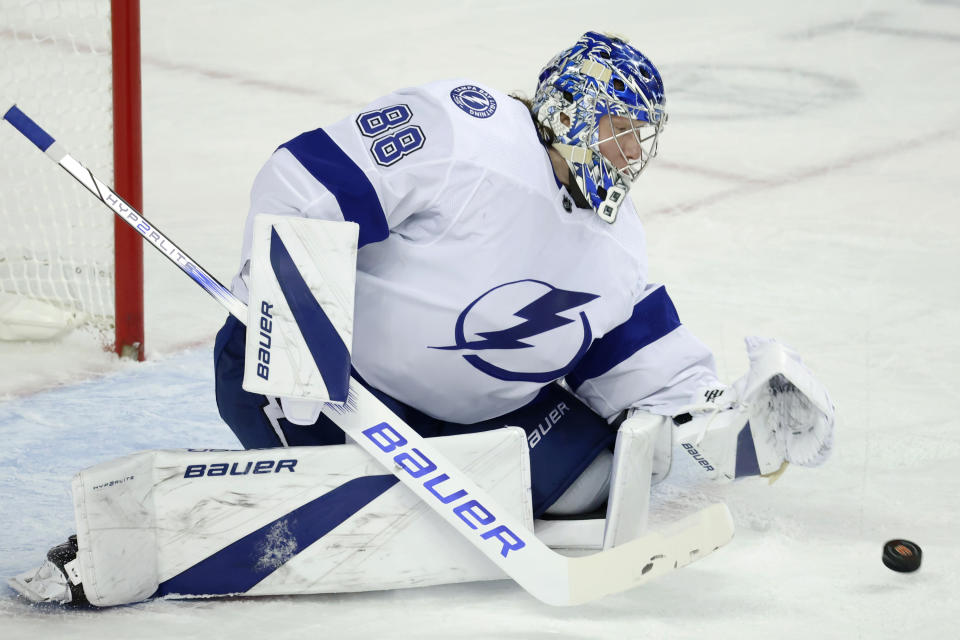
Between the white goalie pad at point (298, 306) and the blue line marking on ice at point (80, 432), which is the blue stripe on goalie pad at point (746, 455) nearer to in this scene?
the white goalie pad at point (298, 306)

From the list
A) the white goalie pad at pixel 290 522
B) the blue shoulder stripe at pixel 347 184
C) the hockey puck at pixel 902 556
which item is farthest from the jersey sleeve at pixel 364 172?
the hockey puck at pixel 902 556

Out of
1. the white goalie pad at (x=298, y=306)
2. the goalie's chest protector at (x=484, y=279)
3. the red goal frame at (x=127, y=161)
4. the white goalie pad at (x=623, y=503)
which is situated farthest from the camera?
the red goal frame at (x=127, y=161)

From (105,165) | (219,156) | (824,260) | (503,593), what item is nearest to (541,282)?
(503,593)

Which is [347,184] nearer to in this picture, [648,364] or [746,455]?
A: [648,364]

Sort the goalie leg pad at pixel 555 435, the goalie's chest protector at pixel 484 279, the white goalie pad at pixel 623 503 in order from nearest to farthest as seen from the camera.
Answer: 1. the goalie's chest protector at pixel 484 279
2. the white goalie pad at pixel 623 503
3. the goalie leg pad at pixel 555 435

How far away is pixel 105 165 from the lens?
2709 mm

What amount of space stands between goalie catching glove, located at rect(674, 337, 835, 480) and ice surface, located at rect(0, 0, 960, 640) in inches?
6.1

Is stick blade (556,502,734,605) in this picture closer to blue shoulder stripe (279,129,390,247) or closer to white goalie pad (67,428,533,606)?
white goalie pad (67,428,533,606)

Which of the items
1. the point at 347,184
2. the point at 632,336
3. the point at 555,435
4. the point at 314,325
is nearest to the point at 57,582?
the point at 314,325

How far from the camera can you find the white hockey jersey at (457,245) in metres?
1.73

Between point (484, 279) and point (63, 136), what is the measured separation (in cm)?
143

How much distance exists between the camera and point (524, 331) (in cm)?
185

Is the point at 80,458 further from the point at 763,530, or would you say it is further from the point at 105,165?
the point at 763,530

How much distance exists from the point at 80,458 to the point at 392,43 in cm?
363
